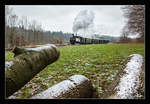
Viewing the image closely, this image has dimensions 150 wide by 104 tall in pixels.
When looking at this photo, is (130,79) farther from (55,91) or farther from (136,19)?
(136,19)

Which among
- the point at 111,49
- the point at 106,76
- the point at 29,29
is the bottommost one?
the point at 106,76

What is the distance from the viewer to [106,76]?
6.06ft

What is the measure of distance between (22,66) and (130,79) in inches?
34.2

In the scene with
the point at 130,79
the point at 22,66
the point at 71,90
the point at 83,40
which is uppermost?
the point at 83,40

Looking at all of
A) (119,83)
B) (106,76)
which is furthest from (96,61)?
(119,83)

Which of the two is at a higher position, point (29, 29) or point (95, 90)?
point (29, 29)

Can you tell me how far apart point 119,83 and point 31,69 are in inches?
28.8

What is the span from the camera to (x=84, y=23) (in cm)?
177

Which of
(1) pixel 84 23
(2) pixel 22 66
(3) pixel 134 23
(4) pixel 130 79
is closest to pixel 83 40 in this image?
(1) pixel 84 23

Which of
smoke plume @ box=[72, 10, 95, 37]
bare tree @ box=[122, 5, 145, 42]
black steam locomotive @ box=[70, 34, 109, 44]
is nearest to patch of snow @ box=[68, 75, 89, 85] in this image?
black steam locomotive @ box=[70, 34, 109, 44]

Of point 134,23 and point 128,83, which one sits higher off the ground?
point 134,23
